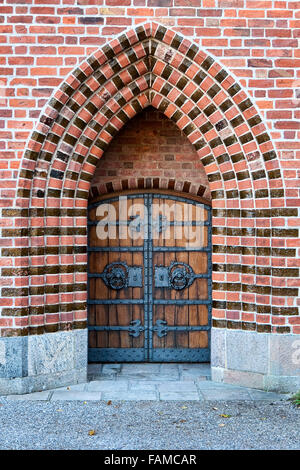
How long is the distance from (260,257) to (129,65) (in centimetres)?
231

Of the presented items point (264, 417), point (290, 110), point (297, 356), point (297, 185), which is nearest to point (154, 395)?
point (264, 417)

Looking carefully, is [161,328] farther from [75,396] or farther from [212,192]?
[212,192]

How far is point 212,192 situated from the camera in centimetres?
537

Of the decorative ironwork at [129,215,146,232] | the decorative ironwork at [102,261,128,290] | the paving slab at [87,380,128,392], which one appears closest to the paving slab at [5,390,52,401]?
the paving slab at [87,380,128,392]

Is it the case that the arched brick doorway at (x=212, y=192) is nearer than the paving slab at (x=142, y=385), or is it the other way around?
the arched brick doorway at (x=212, y=192)

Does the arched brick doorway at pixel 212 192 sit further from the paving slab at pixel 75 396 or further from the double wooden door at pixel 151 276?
the double wooden door at pixel 151 276

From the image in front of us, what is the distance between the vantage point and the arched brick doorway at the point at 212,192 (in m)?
5.07

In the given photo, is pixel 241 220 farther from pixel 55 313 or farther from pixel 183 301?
pixel 55 313

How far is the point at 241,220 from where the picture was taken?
526cm

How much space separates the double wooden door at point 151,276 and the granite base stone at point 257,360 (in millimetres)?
749

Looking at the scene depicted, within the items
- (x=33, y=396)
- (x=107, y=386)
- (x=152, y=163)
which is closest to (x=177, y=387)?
(x=107, y=386)

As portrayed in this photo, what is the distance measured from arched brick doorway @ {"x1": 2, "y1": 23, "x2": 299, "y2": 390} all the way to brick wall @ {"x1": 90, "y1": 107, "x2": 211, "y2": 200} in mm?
655

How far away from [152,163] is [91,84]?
1267 mm

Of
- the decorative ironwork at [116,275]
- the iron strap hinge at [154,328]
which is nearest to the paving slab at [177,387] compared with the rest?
the iron strap hinge at [154,328]
